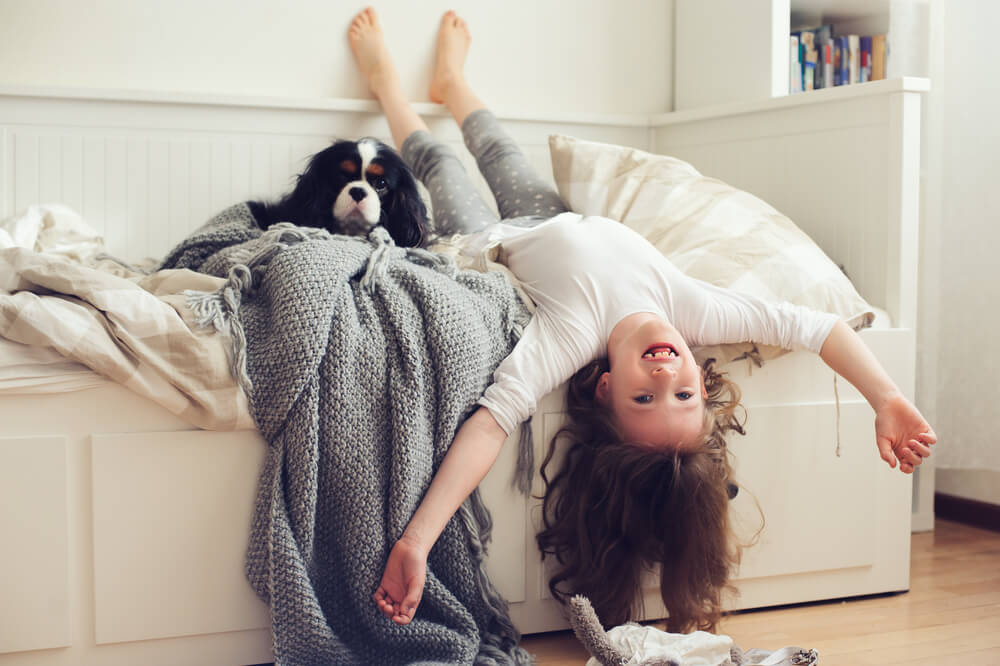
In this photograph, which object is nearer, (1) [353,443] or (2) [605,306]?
(1) [353,443]

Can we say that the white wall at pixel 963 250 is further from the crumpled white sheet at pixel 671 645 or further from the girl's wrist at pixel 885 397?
the crumpled white sheet at pixel 671 645

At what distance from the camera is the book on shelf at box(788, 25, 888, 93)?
78.0 inches

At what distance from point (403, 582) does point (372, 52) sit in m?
1.30

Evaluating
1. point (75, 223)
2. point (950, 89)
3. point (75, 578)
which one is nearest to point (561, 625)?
point (75, 578)

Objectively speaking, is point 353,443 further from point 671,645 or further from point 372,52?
point 372,52

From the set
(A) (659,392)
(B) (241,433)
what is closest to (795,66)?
(A) (659,392)

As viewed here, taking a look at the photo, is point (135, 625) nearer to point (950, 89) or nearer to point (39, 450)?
point (39, 450)

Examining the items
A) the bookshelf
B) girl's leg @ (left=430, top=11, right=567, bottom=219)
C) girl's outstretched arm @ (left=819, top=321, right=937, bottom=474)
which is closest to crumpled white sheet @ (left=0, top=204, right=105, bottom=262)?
girl's leg @ (left=430, top=11, right=567, bottom=219)

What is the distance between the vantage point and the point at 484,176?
1934 millimetres

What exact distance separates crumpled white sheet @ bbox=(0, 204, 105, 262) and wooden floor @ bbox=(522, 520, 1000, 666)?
103cm

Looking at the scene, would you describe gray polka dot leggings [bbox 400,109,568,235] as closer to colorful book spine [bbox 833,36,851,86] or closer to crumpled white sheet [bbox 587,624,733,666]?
colorful book spine [bbox 833,36,851,86]

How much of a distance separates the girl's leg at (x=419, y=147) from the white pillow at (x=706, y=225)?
19 centimetres

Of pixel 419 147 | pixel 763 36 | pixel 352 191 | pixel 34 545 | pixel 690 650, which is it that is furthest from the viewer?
pixel 763 36

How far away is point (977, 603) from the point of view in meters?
1.44
